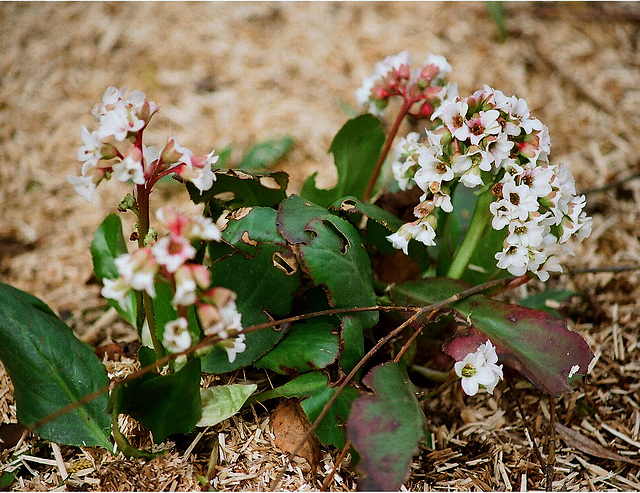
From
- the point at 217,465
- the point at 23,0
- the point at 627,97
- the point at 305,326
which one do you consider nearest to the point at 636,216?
the point at 627,97

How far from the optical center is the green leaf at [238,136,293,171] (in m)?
2.41

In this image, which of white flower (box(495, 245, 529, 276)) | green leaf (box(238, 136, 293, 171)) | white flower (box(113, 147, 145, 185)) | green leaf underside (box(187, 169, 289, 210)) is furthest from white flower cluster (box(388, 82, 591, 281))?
green leaf (box(238, 136, 293, 171))

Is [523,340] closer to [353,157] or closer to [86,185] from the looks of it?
[353,157]

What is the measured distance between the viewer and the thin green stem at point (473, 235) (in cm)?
150

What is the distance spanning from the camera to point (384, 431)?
1.16 metres

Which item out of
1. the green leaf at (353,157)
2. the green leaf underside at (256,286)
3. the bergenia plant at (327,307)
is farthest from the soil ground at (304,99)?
the green leaf at (353,157)

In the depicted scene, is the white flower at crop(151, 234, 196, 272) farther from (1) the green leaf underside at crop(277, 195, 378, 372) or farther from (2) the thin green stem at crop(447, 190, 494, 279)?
(2) the thin green stem at crop(447, 190, 494, 279)

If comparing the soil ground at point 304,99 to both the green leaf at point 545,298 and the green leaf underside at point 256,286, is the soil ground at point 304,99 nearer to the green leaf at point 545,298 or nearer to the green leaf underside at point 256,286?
the green leaf at point 545,298

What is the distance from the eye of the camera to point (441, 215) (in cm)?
168

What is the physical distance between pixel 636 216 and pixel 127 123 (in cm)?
185

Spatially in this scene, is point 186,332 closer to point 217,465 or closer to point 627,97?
point 217,465

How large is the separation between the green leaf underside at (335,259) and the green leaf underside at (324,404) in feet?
0.21

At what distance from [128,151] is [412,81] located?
784mm

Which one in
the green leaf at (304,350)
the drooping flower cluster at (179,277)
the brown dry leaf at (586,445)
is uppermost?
the drooping flower cluster at (179,277)
